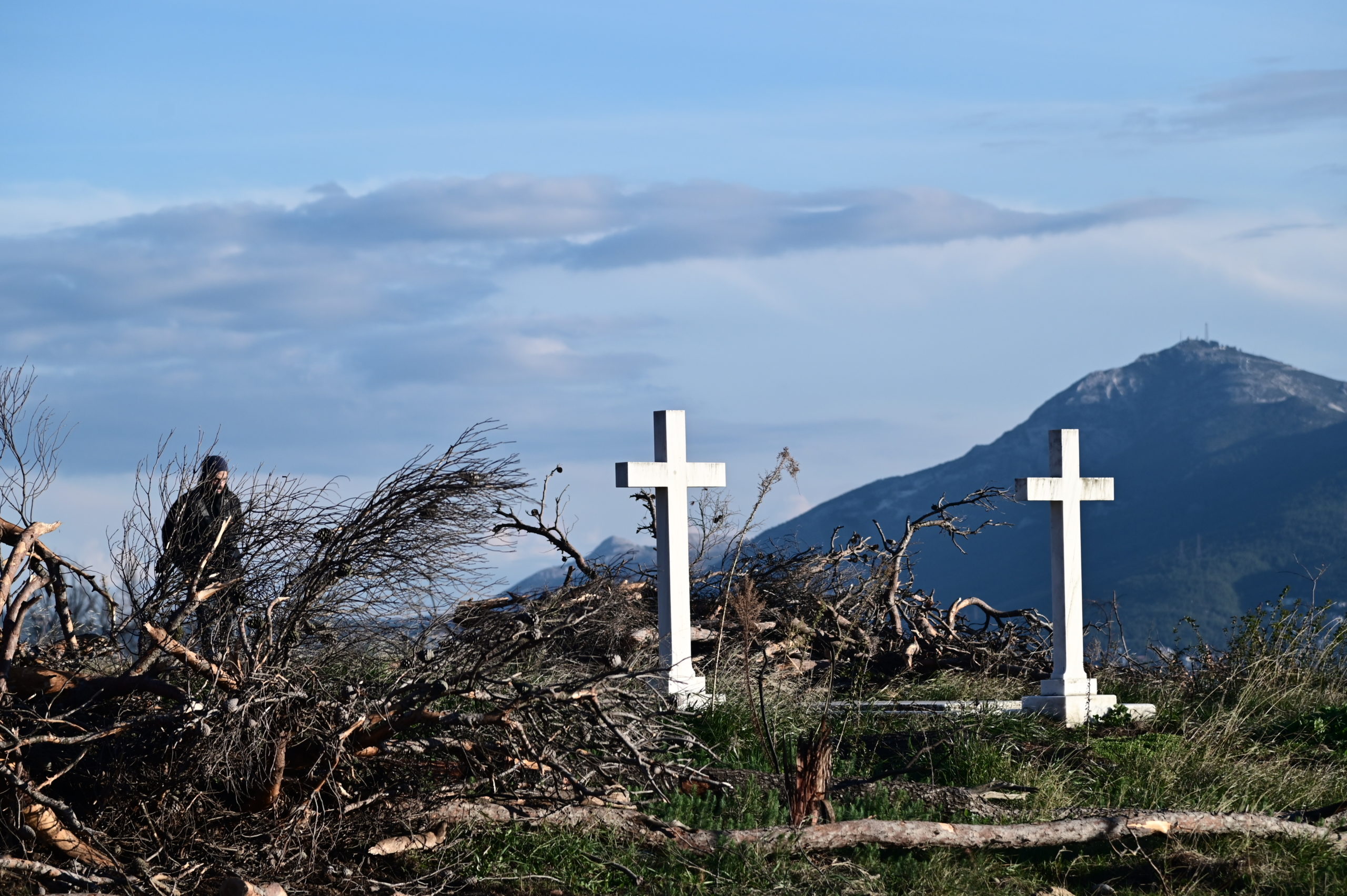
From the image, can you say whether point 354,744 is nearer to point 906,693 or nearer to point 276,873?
point 276,873

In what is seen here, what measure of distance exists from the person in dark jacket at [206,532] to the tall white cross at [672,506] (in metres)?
3.59

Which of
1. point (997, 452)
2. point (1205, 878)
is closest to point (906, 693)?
point (1205, 878)

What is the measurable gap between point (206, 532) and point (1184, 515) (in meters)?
170

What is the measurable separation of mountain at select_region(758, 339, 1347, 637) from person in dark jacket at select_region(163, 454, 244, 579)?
102547 millimetres

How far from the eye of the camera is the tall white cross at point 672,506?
35.9 ft

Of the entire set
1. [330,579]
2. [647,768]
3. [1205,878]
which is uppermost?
[330,579]

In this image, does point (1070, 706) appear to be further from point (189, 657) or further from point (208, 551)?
point (189, 657)

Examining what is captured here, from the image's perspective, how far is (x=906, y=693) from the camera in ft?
37.3

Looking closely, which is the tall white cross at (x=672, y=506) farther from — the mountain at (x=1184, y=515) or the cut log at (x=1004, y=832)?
the mountain at (x=1184, y=515)

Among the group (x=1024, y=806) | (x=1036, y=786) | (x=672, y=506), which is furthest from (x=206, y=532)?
(x=1036, y=786)

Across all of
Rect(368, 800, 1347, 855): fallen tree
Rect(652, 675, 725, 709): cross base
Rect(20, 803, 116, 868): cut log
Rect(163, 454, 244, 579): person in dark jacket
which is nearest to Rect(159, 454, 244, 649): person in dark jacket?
Rect(163, 454, 244, 579): person in dark jacket

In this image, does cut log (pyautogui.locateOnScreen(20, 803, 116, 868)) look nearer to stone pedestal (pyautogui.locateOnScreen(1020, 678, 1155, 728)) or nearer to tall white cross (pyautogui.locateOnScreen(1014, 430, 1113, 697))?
stone pedestal (pyautogui.locateOnScreen(1020, 678, 1155, 728))

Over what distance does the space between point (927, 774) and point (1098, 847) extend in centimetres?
154

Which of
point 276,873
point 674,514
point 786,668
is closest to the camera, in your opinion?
point 276,873
